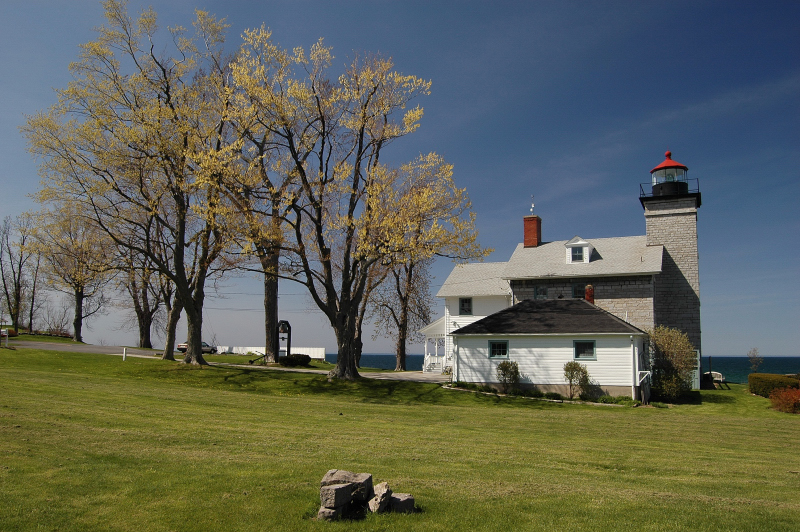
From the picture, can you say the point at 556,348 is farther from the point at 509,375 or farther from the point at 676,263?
the point at 676,263

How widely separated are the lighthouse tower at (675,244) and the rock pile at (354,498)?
29.5m

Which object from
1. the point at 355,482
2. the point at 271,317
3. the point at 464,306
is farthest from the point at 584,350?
the point at 355,482

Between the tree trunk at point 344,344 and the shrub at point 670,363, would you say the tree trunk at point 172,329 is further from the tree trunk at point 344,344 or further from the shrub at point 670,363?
the shrub at point 670,363

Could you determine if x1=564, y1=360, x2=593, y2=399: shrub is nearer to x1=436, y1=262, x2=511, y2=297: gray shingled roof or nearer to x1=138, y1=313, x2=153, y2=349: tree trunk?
x1=436, y1=262, x2=511, y2=297: gray shingled roof

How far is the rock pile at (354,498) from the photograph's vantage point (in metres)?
6.45

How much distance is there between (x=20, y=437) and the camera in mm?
9227

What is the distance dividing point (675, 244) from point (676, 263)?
1.19 meters

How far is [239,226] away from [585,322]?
17.0m

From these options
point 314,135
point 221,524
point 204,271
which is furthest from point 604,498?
point 204,271

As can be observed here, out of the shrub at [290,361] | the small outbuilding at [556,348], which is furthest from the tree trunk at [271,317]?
the small outbuilding at [556,348]

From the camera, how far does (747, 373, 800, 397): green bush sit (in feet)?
89.8

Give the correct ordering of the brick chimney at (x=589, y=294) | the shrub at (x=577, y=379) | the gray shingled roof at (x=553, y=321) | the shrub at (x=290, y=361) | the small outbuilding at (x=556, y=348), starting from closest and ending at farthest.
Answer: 1. the small outbuilding at (x=556, y=348)
2. the shrub at (x=577, y=379)
3. the gray shingled roof at (x=553, y=321)
4. the brick chimney at (x=589, y=294)
5. the shrub at (x=290, y=361)

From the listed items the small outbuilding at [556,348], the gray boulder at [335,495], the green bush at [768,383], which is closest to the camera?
the gray boulder at [335,495]

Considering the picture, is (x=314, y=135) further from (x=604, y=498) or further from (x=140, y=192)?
(x=604, y=498)
